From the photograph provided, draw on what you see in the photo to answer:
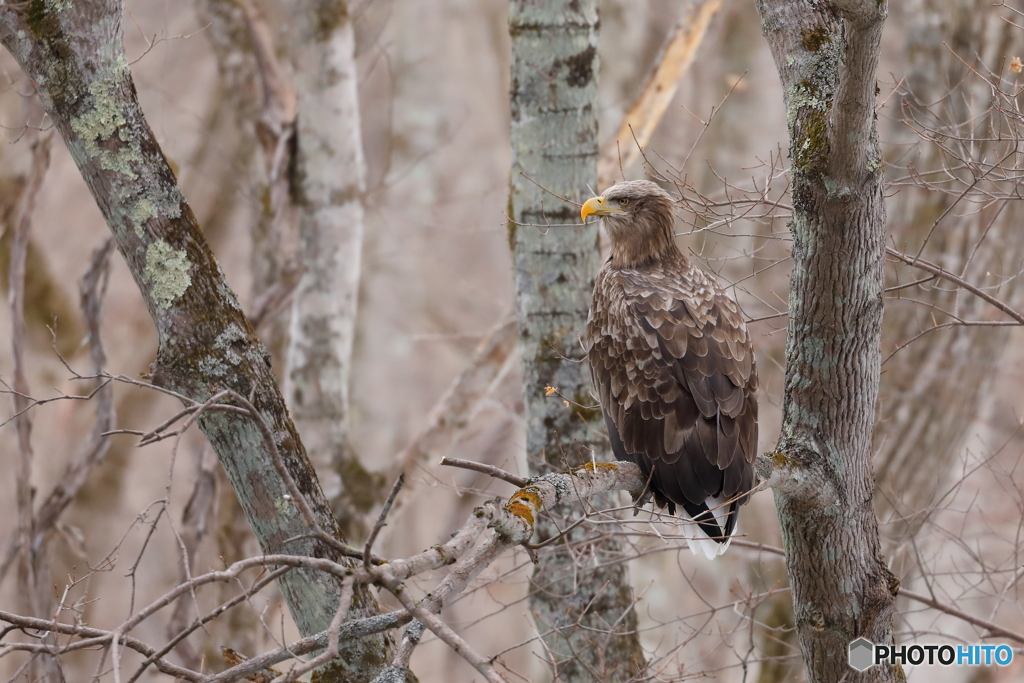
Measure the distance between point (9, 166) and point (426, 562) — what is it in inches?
225

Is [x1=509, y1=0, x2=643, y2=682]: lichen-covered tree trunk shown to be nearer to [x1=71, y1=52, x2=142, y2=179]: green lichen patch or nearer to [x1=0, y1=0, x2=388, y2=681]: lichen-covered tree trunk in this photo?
[x1=0, y1=0, x2=388, y2=681]: lichen-covered tree trunk

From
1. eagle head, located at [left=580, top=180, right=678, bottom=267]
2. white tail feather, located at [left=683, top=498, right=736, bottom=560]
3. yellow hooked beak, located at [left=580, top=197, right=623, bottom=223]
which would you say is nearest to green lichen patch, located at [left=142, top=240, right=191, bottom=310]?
yellow hooked beak, located at [left=580, top=197, right=623, bottom=223]

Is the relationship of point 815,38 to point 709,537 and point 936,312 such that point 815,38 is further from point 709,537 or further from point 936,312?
point 936,312

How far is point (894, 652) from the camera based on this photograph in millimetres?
3758

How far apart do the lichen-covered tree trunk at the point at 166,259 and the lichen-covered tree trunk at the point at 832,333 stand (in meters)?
1.69

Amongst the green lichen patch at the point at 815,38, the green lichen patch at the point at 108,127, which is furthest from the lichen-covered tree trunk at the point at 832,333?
the green lichen patch at the point at 108,127

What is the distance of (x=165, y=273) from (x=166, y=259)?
47mm

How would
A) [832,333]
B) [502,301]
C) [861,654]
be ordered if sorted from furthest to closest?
[502,301]
[861,654]
[832,333]

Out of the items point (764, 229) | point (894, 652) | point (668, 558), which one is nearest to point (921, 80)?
point (764, 229)

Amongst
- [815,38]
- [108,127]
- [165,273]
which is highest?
[815,38]

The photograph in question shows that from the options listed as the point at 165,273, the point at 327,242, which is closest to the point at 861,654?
the point at 165,273

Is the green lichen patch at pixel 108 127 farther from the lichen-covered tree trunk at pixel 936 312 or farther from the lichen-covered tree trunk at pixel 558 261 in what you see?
the lichen-covered tree trunk at pixel 936 312

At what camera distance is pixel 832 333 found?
3363 mm

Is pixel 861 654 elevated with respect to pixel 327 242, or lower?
lower
